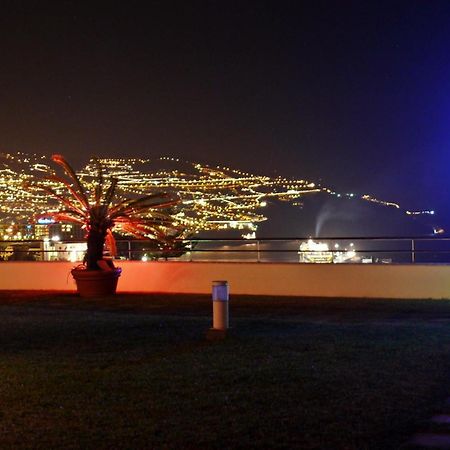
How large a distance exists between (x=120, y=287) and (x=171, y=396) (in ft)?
50.8

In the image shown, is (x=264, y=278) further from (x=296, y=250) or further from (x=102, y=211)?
(x=102, y=211)

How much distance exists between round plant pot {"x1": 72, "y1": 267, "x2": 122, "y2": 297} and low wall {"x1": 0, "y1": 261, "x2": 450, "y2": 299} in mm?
1855

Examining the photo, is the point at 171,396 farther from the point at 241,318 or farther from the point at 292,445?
the point at 241,318

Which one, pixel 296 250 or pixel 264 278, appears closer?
pixel 264 278

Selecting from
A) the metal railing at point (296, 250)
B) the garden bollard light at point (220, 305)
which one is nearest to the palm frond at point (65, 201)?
the metal railing at point (296, 250)

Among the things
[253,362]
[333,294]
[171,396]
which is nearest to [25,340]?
[253,362]

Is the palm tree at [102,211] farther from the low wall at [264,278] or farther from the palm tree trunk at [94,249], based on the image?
the low wall at [264,278]

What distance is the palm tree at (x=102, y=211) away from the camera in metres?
22.5

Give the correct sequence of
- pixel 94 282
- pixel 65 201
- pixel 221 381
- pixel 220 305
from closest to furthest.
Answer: pixel 221 381 < pixel 220 305 < pixel 94 282 < pixel 65 201

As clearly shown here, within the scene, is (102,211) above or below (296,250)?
above

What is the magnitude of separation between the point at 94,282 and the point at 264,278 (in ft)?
13.9

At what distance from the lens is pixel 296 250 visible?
2339cm

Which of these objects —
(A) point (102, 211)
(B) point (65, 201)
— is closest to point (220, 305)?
(A) point (102, 211)

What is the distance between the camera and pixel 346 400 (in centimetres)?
845
